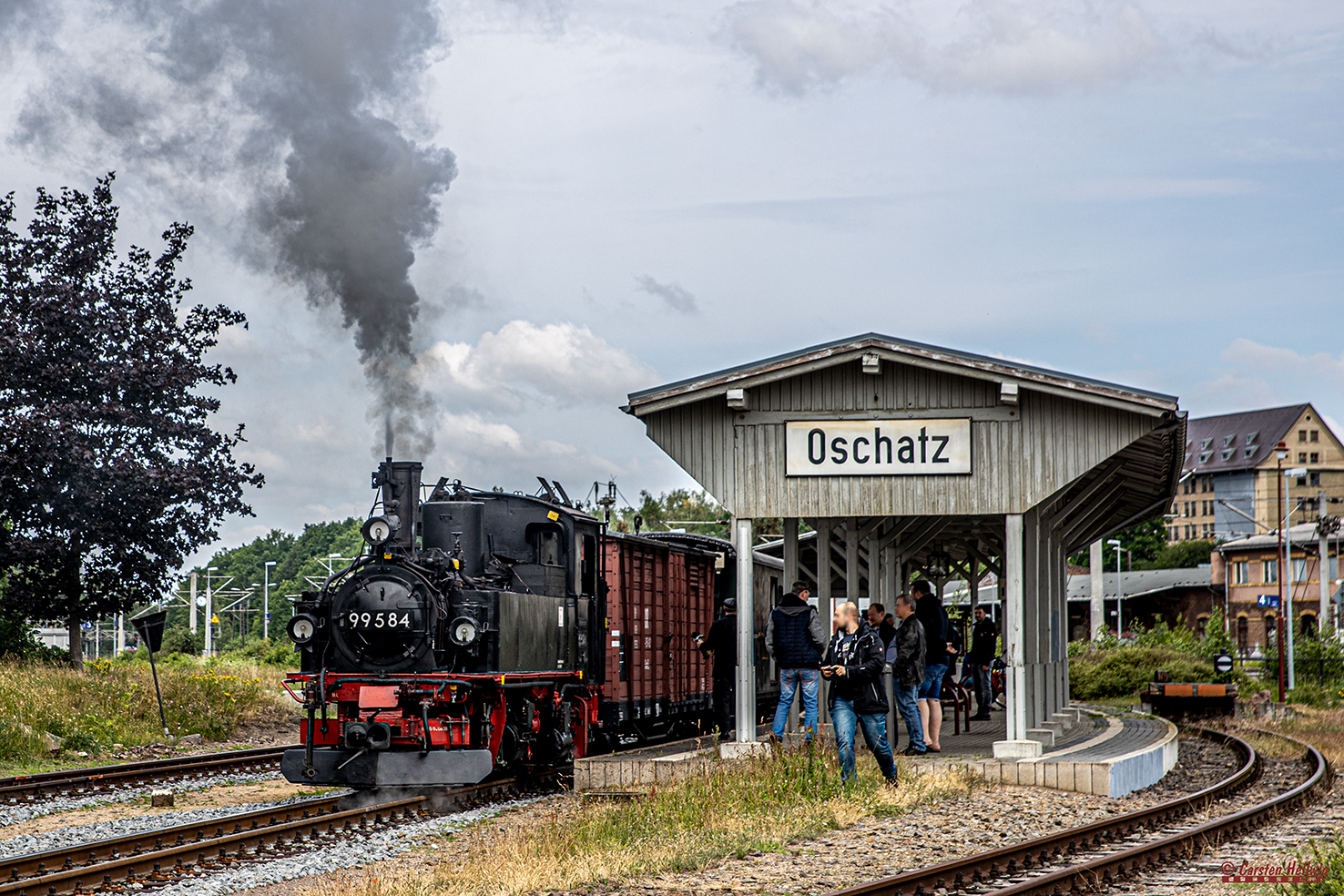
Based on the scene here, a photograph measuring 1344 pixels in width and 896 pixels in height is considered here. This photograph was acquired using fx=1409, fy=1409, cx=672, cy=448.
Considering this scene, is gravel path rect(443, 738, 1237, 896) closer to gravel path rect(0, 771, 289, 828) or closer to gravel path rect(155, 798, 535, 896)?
gravel path rect(155, 798, 535, 896)

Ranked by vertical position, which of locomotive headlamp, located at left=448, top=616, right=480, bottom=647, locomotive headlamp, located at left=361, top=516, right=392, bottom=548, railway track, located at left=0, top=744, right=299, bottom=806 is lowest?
railway track, located at left=0, top=744, right=299, bottom=806

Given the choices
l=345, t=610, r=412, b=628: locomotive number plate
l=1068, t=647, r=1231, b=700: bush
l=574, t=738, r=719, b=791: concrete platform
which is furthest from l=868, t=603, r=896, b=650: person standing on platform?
l=1068, t=647, r=1231, b=700: bush

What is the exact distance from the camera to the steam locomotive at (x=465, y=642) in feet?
43.2

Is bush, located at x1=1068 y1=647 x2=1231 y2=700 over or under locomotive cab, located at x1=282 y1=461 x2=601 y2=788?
under

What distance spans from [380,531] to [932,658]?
597cm

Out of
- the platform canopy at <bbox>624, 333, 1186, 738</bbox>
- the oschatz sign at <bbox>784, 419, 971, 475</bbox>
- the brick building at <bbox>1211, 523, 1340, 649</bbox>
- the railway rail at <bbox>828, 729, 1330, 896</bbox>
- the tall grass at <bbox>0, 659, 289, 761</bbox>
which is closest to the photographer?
the railway rail at <bbox>828, 729, 1330, 896</bbox>

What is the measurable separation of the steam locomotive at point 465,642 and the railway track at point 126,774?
8.04 ft

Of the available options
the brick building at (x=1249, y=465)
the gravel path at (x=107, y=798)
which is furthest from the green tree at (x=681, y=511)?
the gravel path at (x=107, y=798)

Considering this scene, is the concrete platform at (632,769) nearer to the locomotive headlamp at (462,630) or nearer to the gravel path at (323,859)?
the gravel path at (323,859)

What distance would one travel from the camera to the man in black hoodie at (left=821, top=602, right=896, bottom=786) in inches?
465

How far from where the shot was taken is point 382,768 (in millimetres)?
13086

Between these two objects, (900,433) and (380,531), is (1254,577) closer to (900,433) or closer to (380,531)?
(900,433)

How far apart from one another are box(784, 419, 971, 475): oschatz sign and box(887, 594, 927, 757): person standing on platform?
4.39 ft

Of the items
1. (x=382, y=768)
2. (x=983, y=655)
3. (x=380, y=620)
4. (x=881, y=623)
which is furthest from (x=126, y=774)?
(x=983, y=655)
